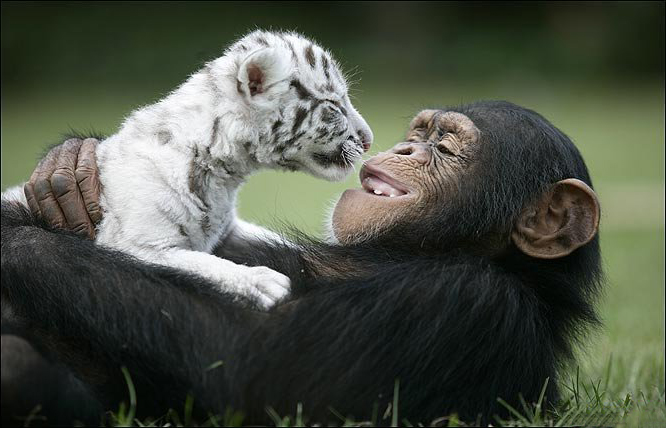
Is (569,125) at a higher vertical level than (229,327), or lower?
higher

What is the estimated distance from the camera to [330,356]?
3654 mm

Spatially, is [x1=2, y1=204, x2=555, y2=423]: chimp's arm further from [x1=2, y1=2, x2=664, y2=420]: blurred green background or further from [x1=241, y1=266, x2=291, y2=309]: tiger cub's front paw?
[x1=2, y1=2, x2=664, y2=420]: blurred green background

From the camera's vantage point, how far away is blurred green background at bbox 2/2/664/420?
22.7 metres

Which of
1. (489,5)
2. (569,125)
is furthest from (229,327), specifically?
(489,5)

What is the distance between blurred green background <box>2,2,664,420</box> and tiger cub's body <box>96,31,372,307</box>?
14777 mm

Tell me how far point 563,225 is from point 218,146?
1.63 m

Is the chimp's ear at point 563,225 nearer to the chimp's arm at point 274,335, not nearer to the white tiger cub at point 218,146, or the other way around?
the chimp's arm at point 274,335

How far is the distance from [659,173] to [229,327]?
13.8 metres

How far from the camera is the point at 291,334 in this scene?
365 cm

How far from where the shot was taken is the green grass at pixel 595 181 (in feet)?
16.0

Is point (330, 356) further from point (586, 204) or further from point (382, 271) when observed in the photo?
point (586, 204)

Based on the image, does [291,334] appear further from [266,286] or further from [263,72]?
[263,72]

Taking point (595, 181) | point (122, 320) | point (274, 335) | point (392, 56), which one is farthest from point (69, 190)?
point (392, 56)

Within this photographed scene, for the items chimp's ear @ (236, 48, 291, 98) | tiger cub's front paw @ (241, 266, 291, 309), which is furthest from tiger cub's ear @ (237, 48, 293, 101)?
tiger cub's front paw @ (241, 266, 291, 309)
